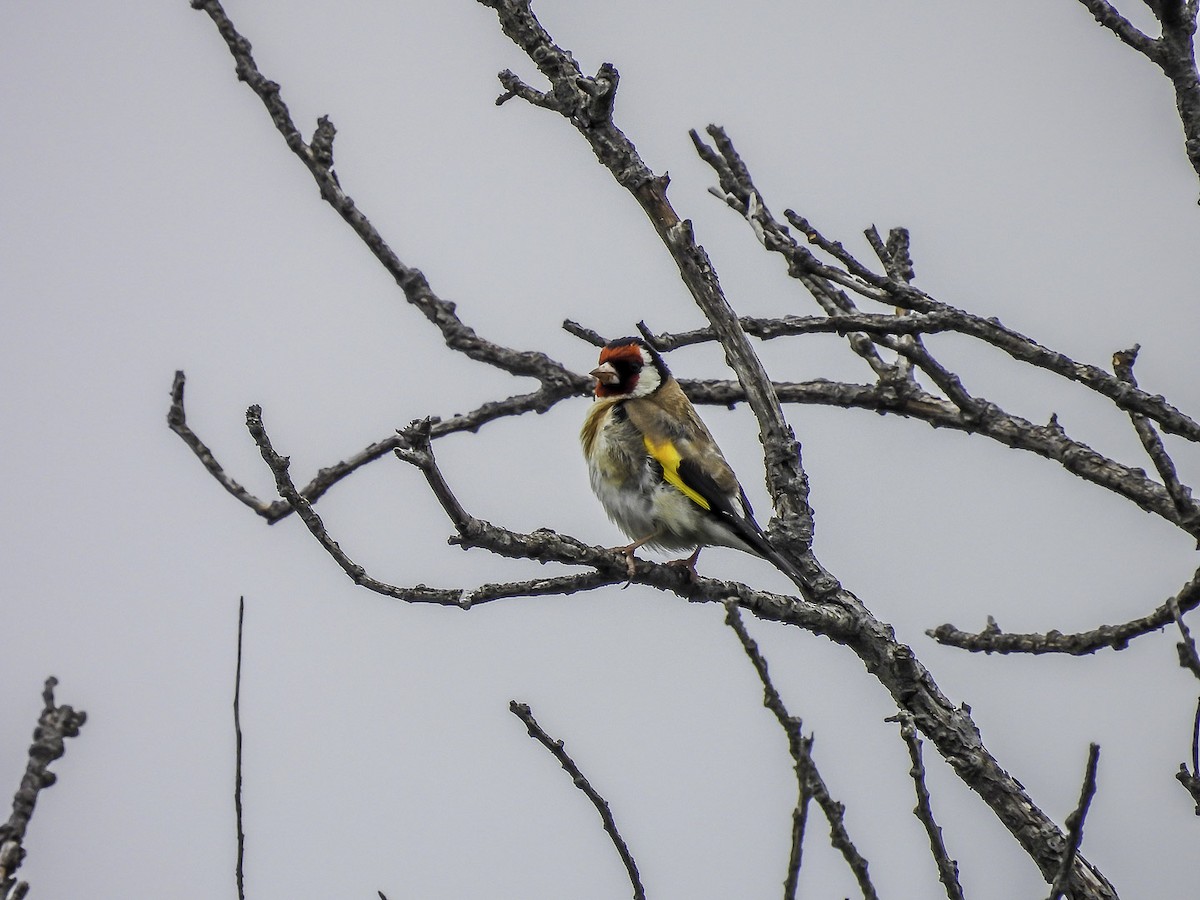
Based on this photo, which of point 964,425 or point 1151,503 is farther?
point 964,425

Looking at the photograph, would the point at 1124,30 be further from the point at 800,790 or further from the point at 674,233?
the point at 800,790

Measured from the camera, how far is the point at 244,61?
17.8ft

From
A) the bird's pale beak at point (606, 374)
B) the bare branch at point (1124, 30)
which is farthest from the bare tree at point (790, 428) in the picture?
the bird's pale beak at point (606, 374)

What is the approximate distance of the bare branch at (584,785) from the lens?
332cm

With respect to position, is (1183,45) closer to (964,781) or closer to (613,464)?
(964,781)

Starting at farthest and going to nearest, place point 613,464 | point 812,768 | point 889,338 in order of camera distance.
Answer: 1. point 613,464
2. point 889,338
3. point 812,768

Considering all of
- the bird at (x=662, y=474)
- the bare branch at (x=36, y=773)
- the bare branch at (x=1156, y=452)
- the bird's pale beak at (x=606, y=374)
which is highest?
the bird's pale beak at (x=606, y=374)

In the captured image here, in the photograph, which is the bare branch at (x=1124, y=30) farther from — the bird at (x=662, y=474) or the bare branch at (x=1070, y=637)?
the bird at (x=662, y=474)

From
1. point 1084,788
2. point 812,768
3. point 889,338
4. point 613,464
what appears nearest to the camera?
point 1084,788

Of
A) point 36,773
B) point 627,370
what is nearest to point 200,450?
point 36,773

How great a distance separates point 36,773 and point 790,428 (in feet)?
8.73

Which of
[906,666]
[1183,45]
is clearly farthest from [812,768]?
[1183,45]

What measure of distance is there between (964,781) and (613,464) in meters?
2.82

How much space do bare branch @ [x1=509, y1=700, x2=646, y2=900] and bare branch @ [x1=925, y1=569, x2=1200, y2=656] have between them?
6.52 feet
